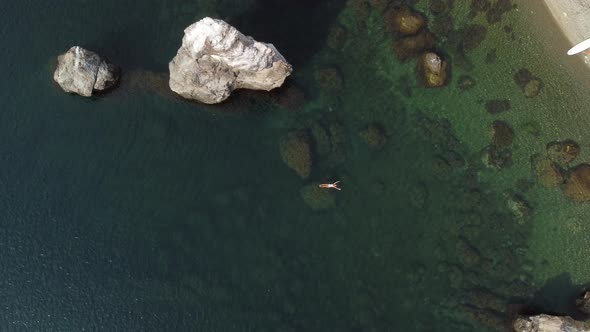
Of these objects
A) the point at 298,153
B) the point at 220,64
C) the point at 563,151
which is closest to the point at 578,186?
the point at 563,151

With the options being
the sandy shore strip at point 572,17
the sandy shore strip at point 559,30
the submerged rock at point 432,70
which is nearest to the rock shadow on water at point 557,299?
the sandy shore strip at point 559,30

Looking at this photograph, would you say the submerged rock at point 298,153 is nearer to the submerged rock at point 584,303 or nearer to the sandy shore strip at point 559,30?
the sandy shore strip at point 559,30

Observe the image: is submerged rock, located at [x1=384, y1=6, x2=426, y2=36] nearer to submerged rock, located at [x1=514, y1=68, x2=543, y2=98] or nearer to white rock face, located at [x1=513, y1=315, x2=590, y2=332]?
submerged rock, located at [x1=514, y1=68, x2=543, y2=98]

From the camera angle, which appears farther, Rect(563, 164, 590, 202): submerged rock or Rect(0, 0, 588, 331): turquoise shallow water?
Rect(563, 164, 590, 202): submerged rock

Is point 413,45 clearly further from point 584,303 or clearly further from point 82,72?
point 82,72

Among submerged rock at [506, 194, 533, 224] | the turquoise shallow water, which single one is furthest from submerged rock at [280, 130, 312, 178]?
submerged rock at [506, 194, 533, 224]

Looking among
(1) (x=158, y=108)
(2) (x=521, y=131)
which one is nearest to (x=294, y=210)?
(1) (x=158, y=108)

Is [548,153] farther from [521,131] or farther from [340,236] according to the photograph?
[340,236]
